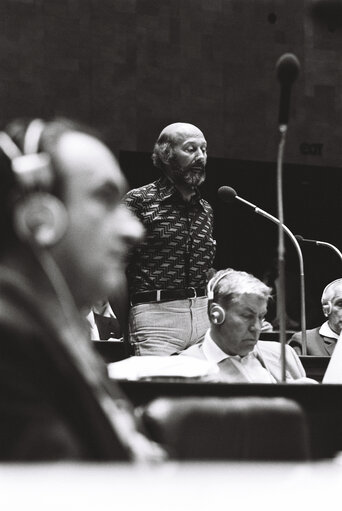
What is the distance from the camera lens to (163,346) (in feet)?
11.9

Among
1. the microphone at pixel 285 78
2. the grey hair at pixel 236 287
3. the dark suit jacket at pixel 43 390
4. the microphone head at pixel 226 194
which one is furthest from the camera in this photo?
the microphone head at pixel 226 194

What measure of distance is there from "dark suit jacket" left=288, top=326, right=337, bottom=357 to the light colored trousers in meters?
1.65

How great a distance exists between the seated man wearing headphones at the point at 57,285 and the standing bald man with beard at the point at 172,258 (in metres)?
2.55

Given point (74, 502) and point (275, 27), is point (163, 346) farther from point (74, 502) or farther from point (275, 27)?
point (275, 27)

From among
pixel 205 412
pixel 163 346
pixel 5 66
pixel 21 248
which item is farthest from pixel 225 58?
pixel 21 248

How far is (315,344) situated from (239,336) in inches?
80.5

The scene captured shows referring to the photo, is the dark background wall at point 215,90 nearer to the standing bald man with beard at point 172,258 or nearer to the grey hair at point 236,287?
the standing bald man with beard at point 172,258

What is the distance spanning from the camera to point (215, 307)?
133 inches

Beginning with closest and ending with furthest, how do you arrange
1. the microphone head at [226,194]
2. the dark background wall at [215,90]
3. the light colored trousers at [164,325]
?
the light colored trousers at [164,325], the microphone head at [226,194], the dark background wall at [215,90]

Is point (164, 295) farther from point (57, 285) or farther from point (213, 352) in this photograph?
point (57, 285)

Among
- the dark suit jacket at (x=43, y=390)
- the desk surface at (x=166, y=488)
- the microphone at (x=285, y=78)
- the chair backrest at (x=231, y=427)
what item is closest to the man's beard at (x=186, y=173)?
the microphone at (x=285, y=78)

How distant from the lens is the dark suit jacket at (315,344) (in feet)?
17.1

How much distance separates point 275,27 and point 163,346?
206 inches

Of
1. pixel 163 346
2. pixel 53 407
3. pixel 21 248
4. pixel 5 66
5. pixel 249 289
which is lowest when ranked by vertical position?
pixel 163 346
